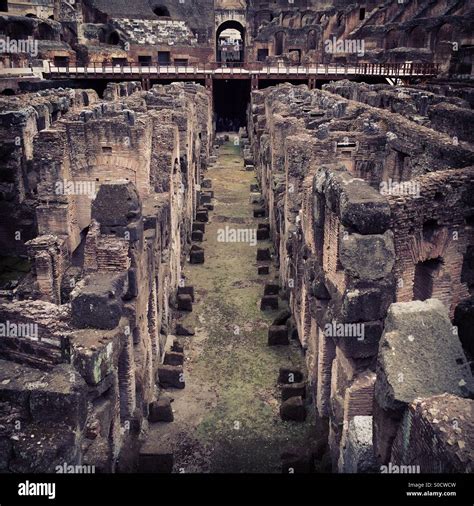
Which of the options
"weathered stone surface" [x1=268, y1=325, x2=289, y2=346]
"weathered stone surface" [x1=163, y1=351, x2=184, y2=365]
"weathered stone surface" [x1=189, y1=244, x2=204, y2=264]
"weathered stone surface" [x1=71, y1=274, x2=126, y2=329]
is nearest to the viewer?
"weathered stone surface" [x1=71, y1=274, x2=126, y2=329]

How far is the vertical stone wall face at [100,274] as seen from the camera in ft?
20.4

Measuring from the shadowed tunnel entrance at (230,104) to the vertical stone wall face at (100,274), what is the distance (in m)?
26.6

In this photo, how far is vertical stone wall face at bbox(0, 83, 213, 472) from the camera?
20.4 ft

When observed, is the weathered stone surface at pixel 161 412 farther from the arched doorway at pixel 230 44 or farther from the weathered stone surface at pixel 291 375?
the arched doorway at pixel 230 44

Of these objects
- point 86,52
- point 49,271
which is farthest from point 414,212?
point 86,52

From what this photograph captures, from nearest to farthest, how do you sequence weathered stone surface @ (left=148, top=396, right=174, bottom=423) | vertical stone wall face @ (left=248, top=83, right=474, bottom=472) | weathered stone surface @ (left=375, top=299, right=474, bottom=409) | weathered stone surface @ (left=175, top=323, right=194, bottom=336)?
weathered stone surface @ (left=375, top=299, right=474, bottom=409), vertical stone wall face @ (left=248, top=83, right=474, bottom=472), weathered stone surface @ (left=148, top=396, right=174, bottom=423), weathered stone surface @ (left=175, top=323, right=194, bottom=336)

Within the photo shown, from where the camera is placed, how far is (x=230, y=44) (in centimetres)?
7794

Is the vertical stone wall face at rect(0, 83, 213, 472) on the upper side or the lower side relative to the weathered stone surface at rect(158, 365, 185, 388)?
upper

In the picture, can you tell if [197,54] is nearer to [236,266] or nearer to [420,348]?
[236,266]

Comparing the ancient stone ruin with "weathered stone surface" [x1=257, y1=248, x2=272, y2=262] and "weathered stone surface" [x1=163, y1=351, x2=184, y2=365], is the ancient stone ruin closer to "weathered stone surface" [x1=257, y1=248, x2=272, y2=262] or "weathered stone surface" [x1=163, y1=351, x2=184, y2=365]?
"weathered stone surface" [x1=163, y1=351, x2=184, y2=365]

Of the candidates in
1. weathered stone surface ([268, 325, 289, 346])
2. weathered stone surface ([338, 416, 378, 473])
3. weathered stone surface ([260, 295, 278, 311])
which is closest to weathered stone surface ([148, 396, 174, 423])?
weathered stone surface ([268, 325, 289, 346])

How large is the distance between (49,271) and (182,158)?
20.8 ft

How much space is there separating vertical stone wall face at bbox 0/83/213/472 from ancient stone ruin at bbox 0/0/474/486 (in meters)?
0.03

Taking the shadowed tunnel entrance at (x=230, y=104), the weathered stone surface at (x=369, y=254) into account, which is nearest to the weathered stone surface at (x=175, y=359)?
the weathered stone surface at (x=369, y=254)
